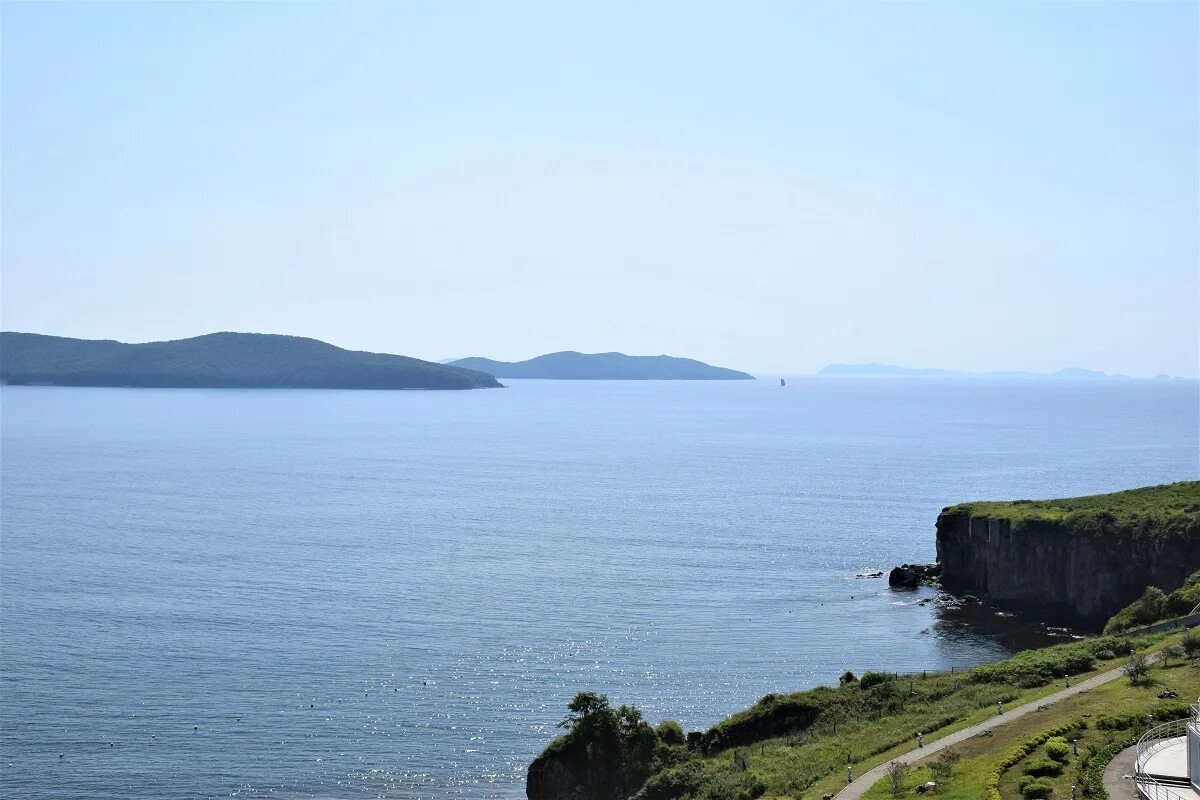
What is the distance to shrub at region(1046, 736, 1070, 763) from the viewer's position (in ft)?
121

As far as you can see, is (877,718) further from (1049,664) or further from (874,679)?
(1049,664)

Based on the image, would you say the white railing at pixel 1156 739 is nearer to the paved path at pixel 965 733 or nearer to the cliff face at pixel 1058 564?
the paved path at pixel 965 733

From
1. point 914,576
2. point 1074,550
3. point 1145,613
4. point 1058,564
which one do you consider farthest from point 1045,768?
point 914,576

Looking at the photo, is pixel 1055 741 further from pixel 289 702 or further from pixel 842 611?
pixel 842 611

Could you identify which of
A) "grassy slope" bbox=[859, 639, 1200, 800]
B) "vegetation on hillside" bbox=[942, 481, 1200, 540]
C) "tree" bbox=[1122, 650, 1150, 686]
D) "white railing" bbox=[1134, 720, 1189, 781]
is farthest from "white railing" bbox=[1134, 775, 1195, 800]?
"vegetation on hillside" bbox=[942, 481, 1200, 540]

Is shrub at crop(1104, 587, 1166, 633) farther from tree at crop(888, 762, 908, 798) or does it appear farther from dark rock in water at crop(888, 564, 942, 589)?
tree at crop(888, 762, 908, 798)

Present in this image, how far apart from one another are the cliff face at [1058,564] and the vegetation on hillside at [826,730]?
2963 cm

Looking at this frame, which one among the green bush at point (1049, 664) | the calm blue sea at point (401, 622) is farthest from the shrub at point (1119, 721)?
the calm blue sea at point (401, 622)

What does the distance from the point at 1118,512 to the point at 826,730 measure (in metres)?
51.9

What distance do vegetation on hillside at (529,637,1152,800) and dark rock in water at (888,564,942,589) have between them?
41.3 metres

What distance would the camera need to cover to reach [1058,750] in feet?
122

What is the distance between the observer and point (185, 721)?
64.9m

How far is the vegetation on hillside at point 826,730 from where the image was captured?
46.1 metres

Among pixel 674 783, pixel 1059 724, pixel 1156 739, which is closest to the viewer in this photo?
pixel 1156 739
